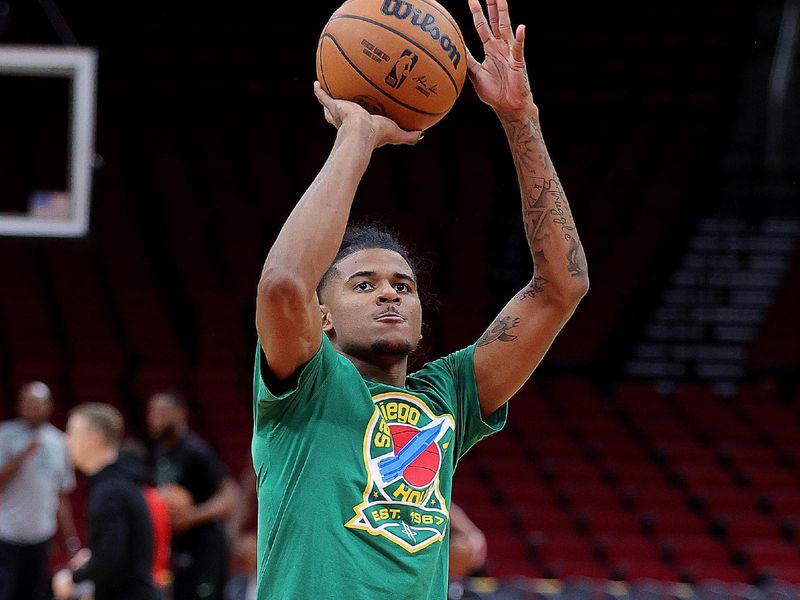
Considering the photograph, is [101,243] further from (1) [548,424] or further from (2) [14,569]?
(2) [14,569]

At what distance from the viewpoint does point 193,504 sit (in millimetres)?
6523

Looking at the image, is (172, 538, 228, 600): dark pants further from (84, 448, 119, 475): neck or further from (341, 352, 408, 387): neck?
(341, 352, 408, 387): neck

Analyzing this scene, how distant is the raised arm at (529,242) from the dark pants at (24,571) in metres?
5.19

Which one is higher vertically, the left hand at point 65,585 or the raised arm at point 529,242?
the raised arm at point 529,242

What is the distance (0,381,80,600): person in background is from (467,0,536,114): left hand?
17.0ft

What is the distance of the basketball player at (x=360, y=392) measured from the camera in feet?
7.14

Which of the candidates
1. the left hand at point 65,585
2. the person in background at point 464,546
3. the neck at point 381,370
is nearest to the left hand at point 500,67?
the neck at point 381,370

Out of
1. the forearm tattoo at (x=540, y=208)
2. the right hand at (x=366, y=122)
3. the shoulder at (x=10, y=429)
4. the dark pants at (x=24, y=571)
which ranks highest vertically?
the right hand at (x=366, y=122)

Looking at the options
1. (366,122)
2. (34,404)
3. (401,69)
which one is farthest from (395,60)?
(34,404)

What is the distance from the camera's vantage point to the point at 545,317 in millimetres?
2604

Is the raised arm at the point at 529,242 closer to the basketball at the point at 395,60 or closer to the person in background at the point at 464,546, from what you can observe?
the basketball at the point at 395,60

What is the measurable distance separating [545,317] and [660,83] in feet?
40.8

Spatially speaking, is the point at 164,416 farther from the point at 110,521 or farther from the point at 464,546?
the point at 464,546

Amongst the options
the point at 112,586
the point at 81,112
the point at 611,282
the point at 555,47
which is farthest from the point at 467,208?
the point at 112,586
